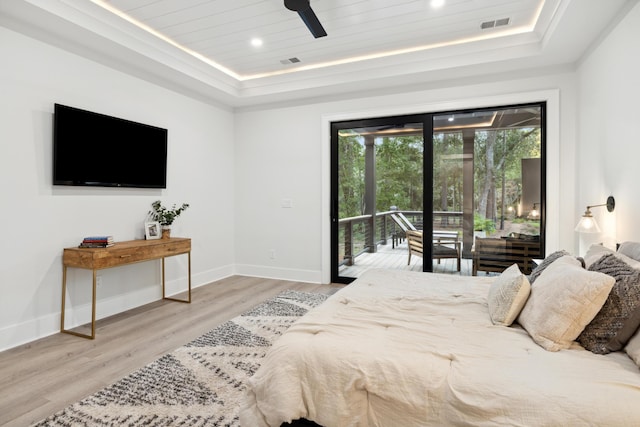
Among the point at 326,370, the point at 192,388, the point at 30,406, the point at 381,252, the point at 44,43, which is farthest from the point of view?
the point at 381,252

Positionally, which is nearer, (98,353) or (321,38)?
(98,353)

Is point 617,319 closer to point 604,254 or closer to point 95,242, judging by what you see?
point 604,254

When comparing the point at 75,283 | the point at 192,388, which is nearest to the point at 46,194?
the point at 75,283

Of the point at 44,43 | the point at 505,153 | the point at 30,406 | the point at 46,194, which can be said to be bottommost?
the point at 30,406

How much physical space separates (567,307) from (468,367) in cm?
57

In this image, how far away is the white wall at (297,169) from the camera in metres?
4.09

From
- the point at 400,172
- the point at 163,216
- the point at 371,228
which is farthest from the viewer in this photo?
the point at 371,228

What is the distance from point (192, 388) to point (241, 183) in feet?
11.8

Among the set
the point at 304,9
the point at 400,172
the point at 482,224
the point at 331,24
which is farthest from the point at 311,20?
the point at 482,224

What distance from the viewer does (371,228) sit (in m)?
4.71

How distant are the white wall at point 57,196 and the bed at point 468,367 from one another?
254 centimetres

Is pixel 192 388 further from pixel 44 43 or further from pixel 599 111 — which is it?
pixel 599 111

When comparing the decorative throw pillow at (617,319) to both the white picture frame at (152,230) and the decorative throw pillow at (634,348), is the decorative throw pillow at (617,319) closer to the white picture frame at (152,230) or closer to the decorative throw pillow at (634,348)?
the decorative throw pillow at (634,348)

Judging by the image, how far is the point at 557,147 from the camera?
12.2ft
